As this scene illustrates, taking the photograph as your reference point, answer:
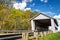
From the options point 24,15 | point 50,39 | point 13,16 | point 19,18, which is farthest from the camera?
point 24,15

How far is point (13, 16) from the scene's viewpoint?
5797 cm

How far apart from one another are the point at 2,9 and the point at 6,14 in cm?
186

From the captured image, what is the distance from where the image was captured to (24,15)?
67.9 metres

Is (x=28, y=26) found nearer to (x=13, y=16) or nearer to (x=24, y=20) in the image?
(x=24, y=20)

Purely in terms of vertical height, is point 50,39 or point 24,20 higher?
point 24,20

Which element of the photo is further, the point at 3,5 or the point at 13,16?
the point at 13,16

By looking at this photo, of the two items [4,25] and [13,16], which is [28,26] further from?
[4,25]

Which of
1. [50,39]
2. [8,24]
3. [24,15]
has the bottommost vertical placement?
[50,39]

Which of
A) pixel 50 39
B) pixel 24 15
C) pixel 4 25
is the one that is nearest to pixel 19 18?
pixel 24 15

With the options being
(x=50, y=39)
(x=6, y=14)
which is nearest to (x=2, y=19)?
(x=6, y=14)

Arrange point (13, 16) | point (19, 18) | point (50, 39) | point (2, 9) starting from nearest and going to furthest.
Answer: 1. point (50, 39)
2. point (2, 9)
3. point (13, 16)
4. point (19, 18)

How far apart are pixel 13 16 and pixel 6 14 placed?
7570mm

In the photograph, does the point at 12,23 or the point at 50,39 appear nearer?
the point at 50,39

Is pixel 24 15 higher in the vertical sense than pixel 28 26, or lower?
higher
